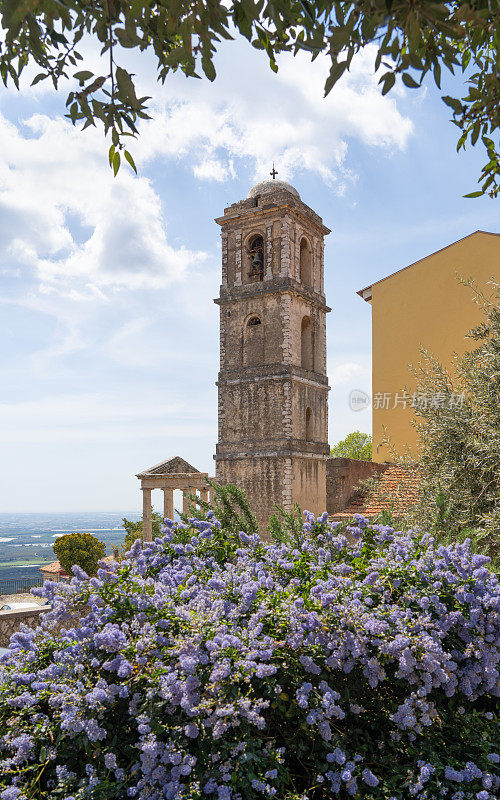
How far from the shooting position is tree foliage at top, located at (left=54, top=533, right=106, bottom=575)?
30.4 meters

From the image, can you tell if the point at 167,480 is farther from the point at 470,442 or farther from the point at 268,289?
the point at 470,442

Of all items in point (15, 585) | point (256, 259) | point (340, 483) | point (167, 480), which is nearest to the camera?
point (340, 483)

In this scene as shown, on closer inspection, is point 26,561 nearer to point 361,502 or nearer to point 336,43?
point 361,502

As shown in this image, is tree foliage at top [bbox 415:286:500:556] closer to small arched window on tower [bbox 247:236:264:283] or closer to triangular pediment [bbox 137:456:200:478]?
triangular pediment [bbox 137:456:200:478]

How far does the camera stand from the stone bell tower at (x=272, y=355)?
22.5 metres

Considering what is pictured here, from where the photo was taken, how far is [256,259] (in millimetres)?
24547

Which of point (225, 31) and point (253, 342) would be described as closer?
point (225, 31)

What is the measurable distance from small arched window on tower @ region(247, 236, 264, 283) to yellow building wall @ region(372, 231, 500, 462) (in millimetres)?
7167

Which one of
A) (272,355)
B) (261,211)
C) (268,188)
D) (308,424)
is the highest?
(268,188)

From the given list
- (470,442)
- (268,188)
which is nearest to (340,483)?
(470,442)

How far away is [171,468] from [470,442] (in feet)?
52.2

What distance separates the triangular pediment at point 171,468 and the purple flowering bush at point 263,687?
62.4 feet

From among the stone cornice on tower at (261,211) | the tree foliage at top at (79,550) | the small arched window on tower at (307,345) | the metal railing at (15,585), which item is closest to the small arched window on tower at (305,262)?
the stone cornice on tower at (261,211)

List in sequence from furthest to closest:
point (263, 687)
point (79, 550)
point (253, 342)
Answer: point (79, 550) < point (253, 342) < point (263, 687)
